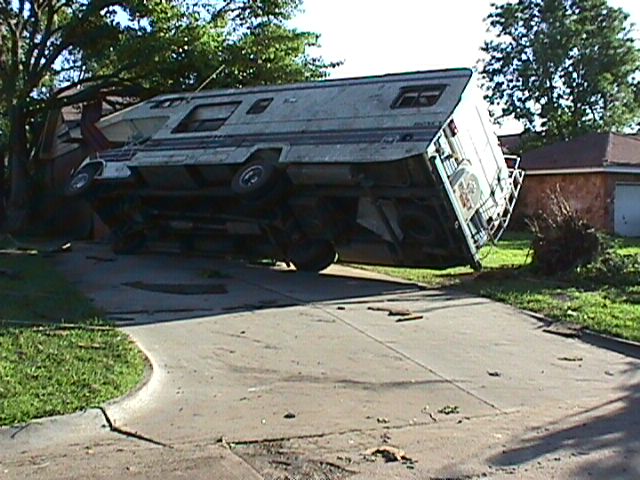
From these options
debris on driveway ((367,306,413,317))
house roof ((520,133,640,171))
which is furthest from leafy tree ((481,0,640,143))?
debris on driveway ((367,306,413,317))

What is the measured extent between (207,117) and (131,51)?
6509 millimetres

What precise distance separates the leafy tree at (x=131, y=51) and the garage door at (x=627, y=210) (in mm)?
10893

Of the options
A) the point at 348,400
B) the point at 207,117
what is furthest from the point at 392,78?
the point at 348,400

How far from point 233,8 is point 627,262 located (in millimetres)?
13314

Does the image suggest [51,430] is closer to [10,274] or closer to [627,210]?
[10,274]

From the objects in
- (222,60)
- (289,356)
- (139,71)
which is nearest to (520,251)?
(222,60)

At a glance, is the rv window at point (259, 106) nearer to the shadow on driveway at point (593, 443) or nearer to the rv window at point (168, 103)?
the rv window at point (168, 103)

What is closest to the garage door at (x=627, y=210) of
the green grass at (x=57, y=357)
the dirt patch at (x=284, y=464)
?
the green grass at (x=57, y=357)

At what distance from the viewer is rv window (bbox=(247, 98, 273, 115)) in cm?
1548

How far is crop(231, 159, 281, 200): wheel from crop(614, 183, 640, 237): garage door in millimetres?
17197

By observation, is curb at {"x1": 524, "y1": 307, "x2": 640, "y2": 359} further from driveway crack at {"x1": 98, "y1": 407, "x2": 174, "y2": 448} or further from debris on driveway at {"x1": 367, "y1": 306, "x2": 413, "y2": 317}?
driveway crack at {"x1": 98, "y1": 407, "x2": 174, "y2": 448}

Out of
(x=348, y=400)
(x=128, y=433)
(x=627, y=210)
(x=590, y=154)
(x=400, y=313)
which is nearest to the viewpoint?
(x=128, y=433)

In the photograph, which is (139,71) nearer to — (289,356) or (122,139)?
(122,139)

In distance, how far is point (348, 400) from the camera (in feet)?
23.0
